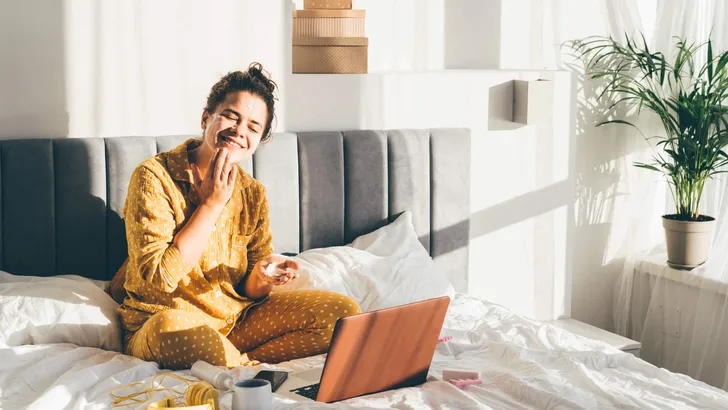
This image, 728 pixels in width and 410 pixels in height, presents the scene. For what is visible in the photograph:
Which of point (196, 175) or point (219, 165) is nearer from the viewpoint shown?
point (219, 165)

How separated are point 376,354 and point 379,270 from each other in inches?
36.6

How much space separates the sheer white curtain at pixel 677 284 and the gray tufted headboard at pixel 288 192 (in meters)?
1.00

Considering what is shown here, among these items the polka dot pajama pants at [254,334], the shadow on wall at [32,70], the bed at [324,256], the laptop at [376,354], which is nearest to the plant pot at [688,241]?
the bed at [324,256]

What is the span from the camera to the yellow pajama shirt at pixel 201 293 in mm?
2223

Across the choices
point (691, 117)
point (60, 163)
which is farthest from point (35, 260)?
point (691, 117)

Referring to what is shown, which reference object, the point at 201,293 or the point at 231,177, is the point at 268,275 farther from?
the point at 231,177

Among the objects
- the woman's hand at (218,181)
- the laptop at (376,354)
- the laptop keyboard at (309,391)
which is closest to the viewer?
the laptop at (376,354)

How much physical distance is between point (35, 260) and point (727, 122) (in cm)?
275

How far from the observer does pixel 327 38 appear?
3043mm

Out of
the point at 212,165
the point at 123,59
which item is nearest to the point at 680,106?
the point at 212,165

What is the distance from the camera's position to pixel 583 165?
3768mm

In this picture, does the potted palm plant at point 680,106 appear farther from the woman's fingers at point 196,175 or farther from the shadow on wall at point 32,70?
the shadow on wall at point 32,70

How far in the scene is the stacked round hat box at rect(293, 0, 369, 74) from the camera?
3033 mm

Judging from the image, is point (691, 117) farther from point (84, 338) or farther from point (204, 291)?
point (84, 338)
